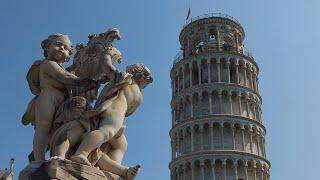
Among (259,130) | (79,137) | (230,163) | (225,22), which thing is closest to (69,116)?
(79,137)

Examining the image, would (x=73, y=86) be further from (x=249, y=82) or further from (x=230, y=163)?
(x=249, y=82)

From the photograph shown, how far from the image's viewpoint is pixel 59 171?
3.44m

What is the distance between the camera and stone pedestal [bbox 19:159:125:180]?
3426mm

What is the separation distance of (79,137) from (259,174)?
38.0m

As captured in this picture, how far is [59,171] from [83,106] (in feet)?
2.06

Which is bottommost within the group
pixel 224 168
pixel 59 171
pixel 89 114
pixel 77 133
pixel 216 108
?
pixel 59 171

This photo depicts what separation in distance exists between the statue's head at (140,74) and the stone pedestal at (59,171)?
41.6 inches

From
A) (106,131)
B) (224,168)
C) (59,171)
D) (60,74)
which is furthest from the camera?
(224,168)

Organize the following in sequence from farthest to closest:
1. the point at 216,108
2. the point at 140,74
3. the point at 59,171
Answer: the point at 216,108 < the point at 140,74 < the point at 59,171

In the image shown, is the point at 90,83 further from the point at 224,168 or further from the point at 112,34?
the point at 224,168

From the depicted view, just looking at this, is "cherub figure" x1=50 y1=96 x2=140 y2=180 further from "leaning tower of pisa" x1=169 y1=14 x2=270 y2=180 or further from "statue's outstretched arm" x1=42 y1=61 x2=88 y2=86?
"leaning tower of pisa" x1=169 y1=14 x2=270 y2=180

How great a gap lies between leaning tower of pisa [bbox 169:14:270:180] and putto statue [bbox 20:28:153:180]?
35178mm

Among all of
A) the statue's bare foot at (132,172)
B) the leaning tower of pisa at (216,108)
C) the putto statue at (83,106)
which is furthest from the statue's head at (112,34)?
the leaning tower of pisa at (216,108)

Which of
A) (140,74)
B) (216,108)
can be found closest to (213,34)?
(216,108)
